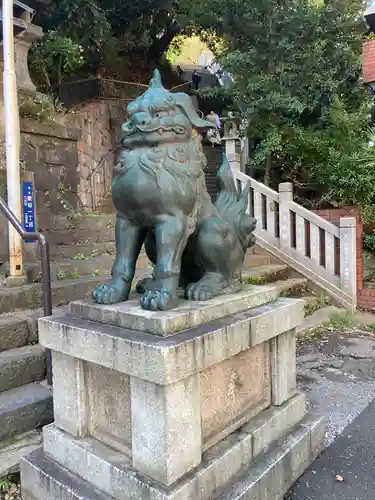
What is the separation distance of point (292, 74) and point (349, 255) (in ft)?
12.7

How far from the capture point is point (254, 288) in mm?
2480

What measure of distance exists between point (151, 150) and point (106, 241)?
151 inches

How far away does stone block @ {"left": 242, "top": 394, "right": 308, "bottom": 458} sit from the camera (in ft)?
7.11

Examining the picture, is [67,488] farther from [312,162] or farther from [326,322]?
[312,162]

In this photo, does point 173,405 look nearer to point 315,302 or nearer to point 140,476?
point 140,476

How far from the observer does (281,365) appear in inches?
94.9

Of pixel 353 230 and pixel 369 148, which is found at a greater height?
pixel 369 148

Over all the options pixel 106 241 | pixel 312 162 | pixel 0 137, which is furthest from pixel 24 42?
pixel 312 162

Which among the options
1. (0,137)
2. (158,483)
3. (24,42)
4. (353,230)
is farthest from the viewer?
(24,42)

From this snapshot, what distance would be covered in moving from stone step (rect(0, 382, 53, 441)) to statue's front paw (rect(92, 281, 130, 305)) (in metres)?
0.87

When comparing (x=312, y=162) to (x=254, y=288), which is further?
(x=312, y=162)

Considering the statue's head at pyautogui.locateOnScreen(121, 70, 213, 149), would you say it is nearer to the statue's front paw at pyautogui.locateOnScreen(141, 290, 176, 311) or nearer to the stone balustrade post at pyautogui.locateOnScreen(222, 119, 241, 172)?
the statue's front paw at pyautogui.locateOnScreen(141, 290, 176, 311)

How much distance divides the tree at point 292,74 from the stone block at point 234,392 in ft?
18.1

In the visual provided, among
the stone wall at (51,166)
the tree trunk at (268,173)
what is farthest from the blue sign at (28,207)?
the tree trunk at (268,173)
